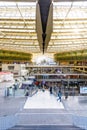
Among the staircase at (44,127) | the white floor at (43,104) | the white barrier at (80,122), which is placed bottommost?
the staircase at (44,127)

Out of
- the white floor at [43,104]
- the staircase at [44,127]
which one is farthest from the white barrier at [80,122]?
the white floor at [43,104]

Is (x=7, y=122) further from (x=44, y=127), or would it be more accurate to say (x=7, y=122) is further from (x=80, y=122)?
(x=80, y=122)

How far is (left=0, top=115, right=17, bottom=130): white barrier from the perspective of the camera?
20.7 metres

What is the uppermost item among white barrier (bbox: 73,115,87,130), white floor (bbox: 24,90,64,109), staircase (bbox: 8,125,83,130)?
white barrier (bbox: 73,115,87,130)

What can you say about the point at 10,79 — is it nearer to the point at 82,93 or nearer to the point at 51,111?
the point at 82,93

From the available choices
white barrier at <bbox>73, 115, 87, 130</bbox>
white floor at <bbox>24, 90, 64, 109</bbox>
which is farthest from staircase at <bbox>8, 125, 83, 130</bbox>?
white floor at <bbox>24, 90, 64, 109</bbox>

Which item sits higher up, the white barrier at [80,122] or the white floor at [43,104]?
the white barrier at [80,122]

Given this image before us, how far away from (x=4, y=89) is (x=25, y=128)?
17.8 m

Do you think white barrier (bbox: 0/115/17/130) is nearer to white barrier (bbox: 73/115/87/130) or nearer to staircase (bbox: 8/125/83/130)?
staircase (bbox: 8/125/83/130)

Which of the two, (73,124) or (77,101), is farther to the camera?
(77,101)

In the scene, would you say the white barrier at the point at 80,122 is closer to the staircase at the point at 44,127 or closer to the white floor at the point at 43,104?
the staircase at the point at 44,127

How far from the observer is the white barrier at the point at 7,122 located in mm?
20719

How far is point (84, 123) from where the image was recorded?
2133cm

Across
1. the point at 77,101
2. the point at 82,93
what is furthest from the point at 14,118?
the point at 82,93
